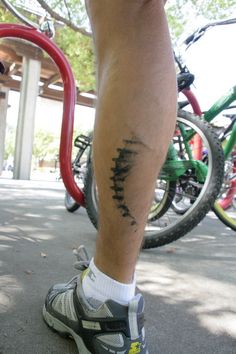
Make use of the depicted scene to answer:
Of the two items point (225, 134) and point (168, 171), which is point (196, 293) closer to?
point (168, 171)

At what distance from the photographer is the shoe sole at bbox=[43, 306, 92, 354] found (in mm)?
852

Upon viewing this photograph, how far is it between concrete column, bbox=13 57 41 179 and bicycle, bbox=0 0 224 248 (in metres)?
8.27

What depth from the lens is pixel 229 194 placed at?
2.98m

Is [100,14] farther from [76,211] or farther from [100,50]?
[76,211]

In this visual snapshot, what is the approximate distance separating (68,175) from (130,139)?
3.89ft

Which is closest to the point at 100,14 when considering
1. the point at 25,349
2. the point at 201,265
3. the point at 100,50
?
the point at 100,50

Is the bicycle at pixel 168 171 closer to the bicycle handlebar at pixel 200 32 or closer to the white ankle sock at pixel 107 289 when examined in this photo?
the bicycle handlebar at pixel 200 32

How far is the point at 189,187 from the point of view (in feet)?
6.98

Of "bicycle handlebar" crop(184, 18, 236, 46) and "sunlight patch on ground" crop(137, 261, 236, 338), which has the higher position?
"bicycle handlebar" crop(184, 18, 236, 46)

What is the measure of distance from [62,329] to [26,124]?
387 inches

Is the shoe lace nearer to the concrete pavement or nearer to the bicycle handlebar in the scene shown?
the concrete pavement

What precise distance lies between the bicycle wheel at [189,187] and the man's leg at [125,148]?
960mm

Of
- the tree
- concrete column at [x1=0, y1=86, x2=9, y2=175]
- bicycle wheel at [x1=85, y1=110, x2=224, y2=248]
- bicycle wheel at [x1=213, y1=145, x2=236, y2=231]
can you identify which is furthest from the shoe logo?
concrete column at [x1=0, y1=86, x2=9, y2=175]

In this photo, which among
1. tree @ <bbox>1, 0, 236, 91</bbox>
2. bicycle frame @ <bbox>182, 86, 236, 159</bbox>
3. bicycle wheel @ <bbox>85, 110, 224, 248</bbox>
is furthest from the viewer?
tree @ <bbox>1, 0, 236, 91</bbox>
